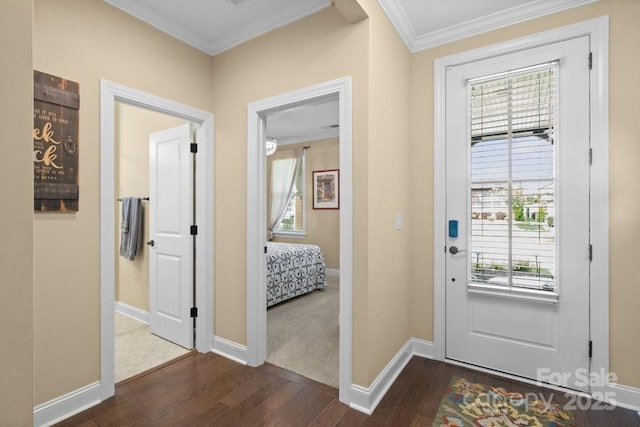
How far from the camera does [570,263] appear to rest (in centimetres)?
216

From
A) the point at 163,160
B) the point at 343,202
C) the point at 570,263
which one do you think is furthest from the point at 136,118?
the point at 570,263

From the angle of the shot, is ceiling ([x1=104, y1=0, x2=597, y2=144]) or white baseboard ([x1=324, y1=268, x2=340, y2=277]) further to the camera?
white baseboard ([x1=324, y1=268, x2=340, y2=277])

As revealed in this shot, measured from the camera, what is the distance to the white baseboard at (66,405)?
1.81m

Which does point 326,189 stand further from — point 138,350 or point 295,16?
point 138,350

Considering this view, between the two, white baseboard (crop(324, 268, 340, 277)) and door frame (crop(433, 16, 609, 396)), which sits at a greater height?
door frame (crop(433, 16, 609, 396))

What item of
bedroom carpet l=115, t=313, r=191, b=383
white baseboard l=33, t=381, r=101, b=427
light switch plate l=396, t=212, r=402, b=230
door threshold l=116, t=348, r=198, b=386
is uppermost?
light switch plate l=396, t=212, r=402, b=230

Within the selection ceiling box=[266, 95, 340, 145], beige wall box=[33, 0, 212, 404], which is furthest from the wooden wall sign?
ceiling box=[266, 95, 340, 145]

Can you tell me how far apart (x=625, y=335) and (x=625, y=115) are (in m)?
1.43

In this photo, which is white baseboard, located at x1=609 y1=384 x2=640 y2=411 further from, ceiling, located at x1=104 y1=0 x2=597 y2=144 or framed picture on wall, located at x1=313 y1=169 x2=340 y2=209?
framed picture on wall, located at x1=313 y1=169 x2=340 y2=209

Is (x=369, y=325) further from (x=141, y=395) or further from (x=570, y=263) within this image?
(x=141, y=395)

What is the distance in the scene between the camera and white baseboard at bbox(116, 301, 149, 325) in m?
3.42

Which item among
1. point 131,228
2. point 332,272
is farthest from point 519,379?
point 131,228

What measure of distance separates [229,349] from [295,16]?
2.77m

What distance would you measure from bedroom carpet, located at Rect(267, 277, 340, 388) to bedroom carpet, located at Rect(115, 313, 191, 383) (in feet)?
2.91
